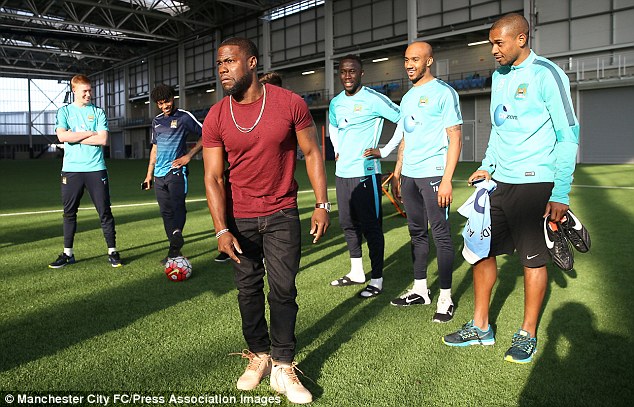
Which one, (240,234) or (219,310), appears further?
(219,310)

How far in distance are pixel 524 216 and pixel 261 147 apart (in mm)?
1679

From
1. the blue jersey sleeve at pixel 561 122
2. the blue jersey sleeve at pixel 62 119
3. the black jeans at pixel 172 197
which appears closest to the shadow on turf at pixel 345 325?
the blue jersey sleeve at pixel 561 122

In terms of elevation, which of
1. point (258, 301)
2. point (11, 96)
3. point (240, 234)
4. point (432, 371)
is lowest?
point (432, 371)

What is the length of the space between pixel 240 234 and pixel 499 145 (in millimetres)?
1749

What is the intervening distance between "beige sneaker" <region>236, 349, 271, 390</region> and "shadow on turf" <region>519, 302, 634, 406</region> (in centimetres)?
140

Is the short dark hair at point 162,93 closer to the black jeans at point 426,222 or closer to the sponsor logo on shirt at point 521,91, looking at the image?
the black jeans at point 426,222

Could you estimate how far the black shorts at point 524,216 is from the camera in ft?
10.1

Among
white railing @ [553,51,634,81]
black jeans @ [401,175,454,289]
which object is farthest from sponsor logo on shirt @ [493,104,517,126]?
white railing @ [553,51,634,81]

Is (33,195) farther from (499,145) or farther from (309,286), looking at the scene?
(499,145)

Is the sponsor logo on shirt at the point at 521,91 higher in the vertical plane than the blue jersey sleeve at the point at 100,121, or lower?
lower

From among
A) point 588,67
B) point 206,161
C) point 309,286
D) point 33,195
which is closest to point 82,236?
point 309,286

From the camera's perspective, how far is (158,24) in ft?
161

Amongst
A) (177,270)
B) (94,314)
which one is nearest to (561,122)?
(94,314)

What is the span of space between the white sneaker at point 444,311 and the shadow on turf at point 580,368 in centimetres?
71
